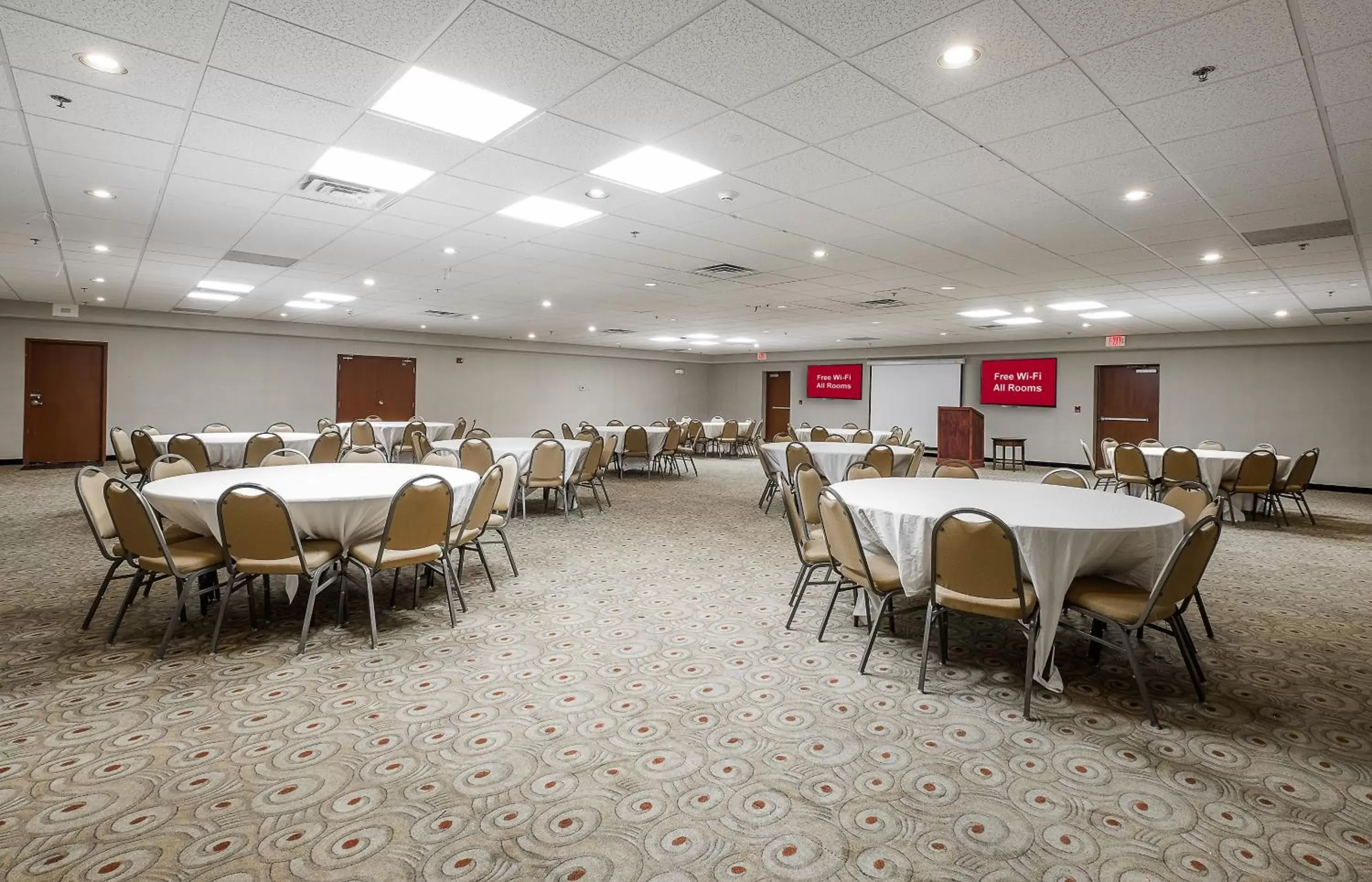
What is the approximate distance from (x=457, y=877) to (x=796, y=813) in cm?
105

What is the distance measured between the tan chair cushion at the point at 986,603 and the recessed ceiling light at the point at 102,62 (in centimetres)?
452

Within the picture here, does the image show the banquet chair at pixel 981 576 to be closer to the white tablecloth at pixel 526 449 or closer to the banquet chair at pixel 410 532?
the banquet chair at pixel 410 532

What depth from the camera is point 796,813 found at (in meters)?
2.24

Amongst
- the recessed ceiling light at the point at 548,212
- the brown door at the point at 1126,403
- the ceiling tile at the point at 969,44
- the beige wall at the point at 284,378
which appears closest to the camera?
the ceiling tile at the point at 969,44

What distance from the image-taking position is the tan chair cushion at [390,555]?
3.75 meters

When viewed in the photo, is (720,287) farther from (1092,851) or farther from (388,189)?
(1092,851)

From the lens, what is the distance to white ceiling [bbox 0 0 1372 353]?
9.32 feet

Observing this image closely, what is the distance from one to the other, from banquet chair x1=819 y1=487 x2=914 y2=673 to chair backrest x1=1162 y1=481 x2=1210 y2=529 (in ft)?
6.12

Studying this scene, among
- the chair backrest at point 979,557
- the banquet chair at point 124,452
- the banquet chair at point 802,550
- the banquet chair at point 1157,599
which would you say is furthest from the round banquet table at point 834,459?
the banquet chair at point 124,452

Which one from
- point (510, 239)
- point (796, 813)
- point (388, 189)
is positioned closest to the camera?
point (796, 813)

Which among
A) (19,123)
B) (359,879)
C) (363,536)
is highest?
(19,123)

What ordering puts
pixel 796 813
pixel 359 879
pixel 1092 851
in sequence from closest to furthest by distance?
pixel 359 879, pixel 1092 851, pixel 796 813

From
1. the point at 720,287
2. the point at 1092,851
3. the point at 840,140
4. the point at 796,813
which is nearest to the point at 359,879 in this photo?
the point at 796,813

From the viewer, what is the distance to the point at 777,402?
73.0 ft
